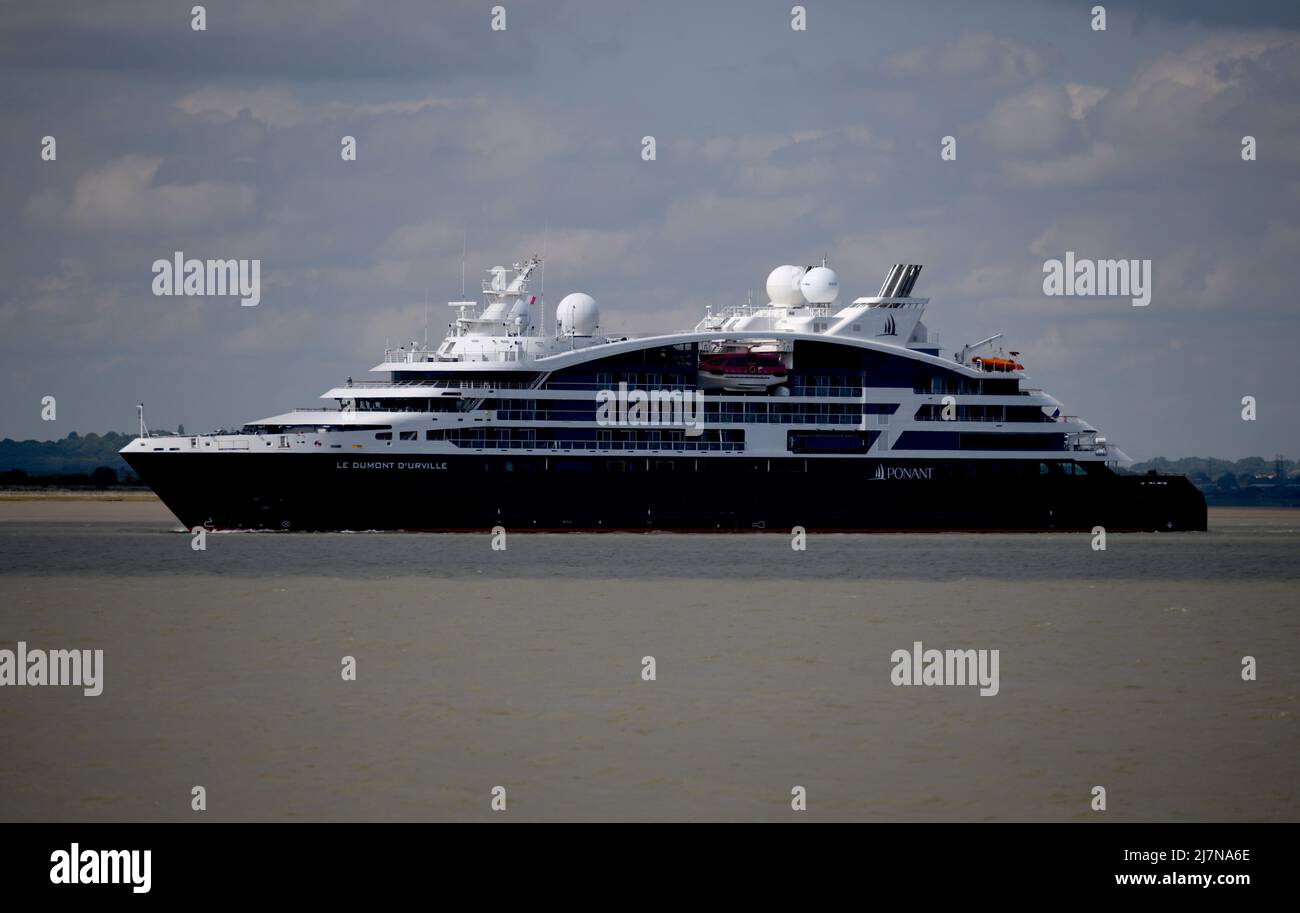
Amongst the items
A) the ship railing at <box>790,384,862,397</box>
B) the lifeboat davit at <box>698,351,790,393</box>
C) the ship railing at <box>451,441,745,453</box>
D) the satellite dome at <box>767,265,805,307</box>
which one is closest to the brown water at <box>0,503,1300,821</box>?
the ship railing at <box>451,441,745,453</box>

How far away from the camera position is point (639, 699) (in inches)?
1116

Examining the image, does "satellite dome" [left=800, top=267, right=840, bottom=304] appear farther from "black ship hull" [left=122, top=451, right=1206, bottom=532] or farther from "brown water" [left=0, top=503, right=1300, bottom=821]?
"brown water" [left=0, top=503, right=1300, bottom=821]

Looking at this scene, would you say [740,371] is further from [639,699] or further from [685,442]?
[639,699]

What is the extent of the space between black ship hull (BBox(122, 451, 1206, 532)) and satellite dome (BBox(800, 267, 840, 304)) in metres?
9.35

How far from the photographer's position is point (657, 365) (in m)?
79.9

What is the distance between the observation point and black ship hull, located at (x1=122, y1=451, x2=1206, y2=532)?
→ 7325 cm

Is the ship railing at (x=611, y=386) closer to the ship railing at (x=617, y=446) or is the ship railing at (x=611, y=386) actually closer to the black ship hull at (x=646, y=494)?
the ship railing at (x=617, y=446)

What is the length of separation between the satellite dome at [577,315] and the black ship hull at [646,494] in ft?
24.6

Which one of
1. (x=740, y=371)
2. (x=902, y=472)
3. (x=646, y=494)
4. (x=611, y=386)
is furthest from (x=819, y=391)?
(x=611, y=386)

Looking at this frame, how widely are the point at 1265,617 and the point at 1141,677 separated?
13106mm

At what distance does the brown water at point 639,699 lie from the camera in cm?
2141

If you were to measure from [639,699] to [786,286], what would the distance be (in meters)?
60.3
